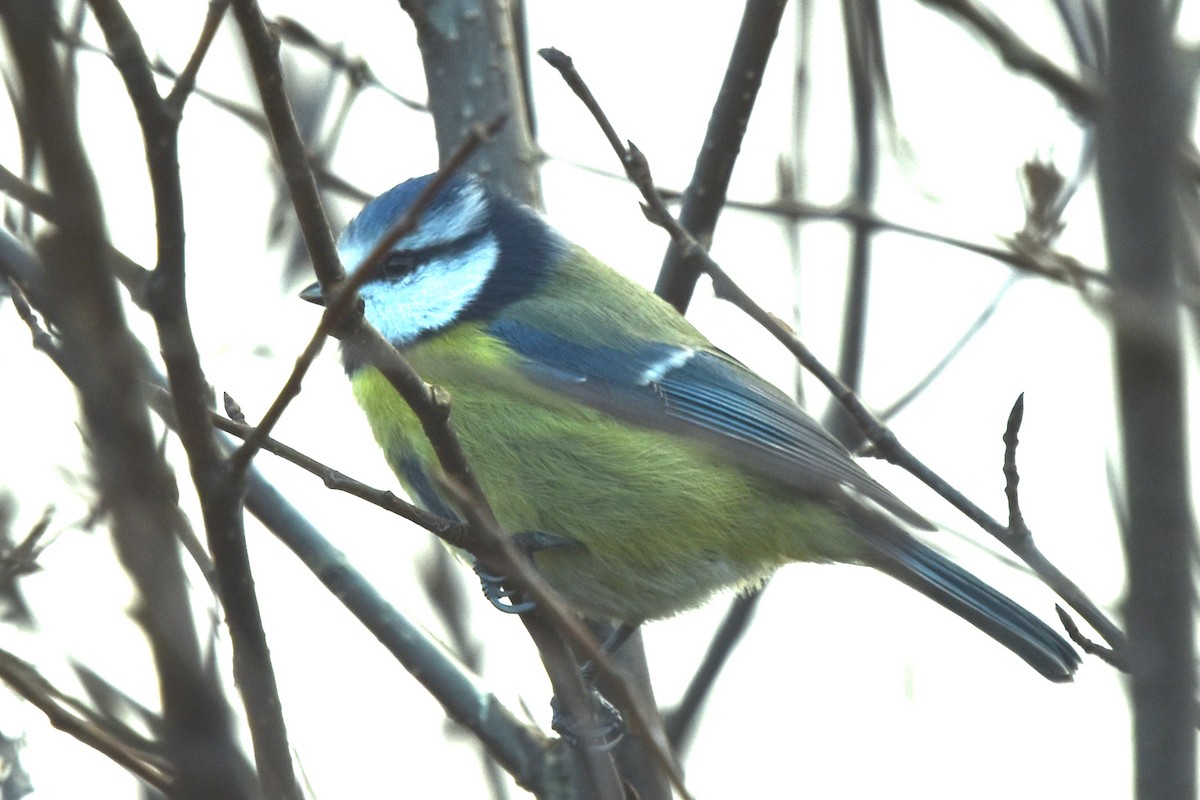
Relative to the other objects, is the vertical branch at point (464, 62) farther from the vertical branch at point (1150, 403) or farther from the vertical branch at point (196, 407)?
the vertical branch at point (1150, 403)

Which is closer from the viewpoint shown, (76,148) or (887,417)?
(76,148)

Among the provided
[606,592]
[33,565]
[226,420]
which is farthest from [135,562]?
[606,592]

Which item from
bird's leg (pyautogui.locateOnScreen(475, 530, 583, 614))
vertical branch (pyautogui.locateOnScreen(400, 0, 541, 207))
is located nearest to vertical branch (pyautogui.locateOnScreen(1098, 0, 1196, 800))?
bird's leg (pyautogui.locateOnScreen(475, 530, 583, 614))

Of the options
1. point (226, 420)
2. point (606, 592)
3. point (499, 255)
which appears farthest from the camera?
point (499, 255)

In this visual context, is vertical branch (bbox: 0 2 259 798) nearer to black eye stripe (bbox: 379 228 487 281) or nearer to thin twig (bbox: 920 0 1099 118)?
thin twig (bbox: 920 0 1099 118)

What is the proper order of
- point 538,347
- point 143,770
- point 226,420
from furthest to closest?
point 538,347 < point 226,420 < point 143,770

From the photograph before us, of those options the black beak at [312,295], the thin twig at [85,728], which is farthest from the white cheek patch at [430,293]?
the thin twig at [85,728]

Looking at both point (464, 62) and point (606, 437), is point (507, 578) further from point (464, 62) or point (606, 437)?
point (464, 62)

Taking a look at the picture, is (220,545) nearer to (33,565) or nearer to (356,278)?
(356,278)
